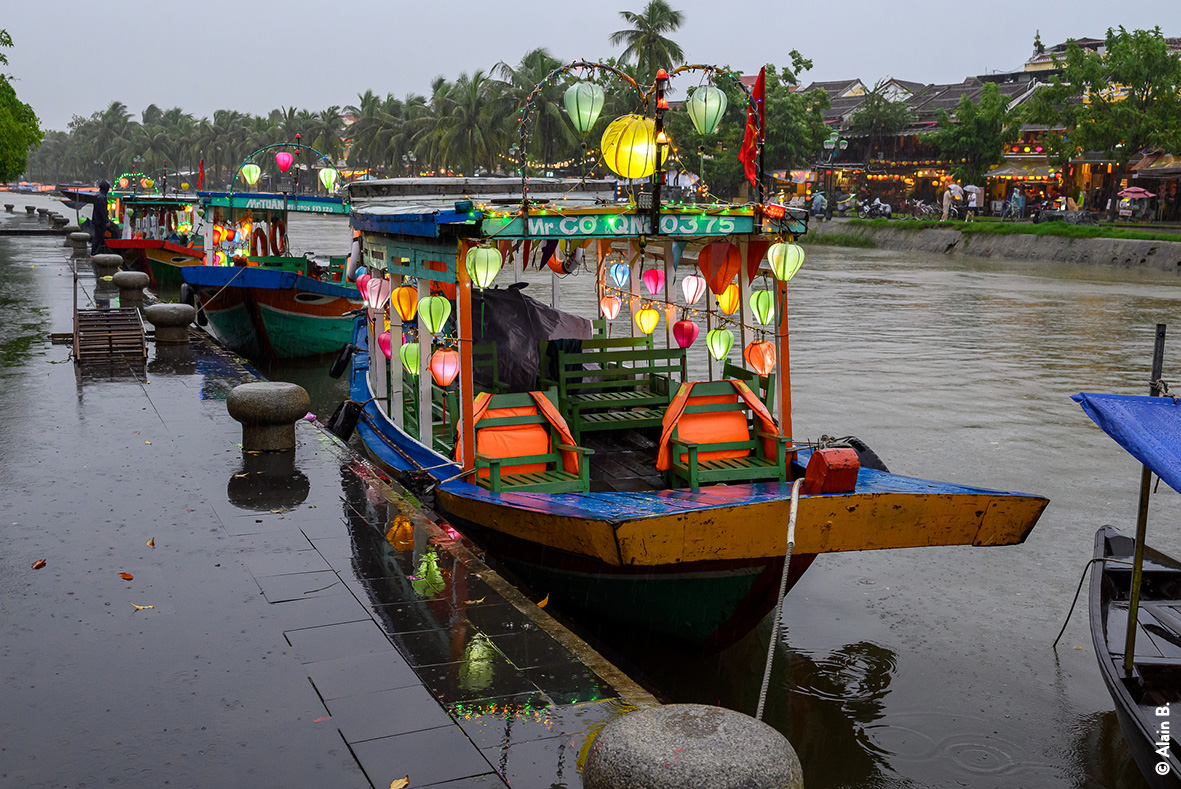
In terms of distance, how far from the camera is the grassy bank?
4256cm

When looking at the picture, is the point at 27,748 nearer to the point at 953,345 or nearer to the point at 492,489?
the point at 492,489

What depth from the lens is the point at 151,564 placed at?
762 cm

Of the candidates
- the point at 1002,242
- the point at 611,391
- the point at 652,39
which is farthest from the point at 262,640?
the point at 652,39

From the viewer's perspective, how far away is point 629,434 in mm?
10273

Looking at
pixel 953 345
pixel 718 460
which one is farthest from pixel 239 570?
pixel 953 345

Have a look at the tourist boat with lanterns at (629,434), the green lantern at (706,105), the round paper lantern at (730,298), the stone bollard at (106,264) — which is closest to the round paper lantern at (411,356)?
the tourist boat with lanterns at (629,434)

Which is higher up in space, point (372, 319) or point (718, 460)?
point (372, 319)

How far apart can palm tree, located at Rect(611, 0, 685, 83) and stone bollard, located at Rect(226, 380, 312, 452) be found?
171 ft

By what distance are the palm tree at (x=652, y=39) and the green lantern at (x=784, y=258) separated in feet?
176

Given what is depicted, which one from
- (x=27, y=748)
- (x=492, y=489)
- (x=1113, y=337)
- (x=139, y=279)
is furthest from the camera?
(x=1113, y=337)

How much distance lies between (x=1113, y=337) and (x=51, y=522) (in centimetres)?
2345

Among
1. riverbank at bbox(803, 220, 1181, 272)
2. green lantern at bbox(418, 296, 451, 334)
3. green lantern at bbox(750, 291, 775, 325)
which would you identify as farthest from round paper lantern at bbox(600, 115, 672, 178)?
riverbank at bbox(803, 220, 1181, 272)

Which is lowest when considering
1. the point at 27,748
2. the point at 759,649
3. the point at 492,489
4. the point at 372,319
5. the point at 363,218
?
the point at 759,649

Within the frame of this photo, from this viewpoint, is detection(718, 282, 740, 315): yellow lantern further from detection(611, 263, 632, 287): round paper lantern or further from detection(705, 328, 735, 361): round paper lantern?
detection(611, 263, 632, 287): round paper lantern
